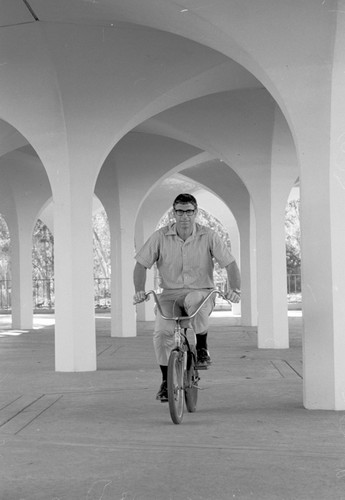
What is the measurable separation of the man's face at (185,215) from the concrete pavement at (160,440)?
5.90ft

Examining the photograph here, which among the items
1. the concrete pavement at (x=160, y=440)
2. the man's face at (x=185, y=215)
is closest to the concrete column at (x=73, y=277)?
the concrete pavement at (x=160, y=440)

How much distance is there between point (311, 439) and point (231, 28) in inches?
164

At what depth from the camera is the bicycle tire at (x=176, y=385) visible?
638cm

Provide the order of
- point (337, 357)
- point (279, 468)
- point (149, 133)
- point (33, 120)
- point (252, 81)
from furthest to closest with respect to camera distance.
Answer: point (149, 133) → point (252, 81) → point (33, 120) → point (337, 357) → point (279, 468)

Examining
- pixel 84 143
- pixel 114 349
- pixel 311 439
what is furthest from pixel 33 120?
pixel 311 439

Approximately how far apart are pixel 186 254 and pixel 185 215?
1.26 ft

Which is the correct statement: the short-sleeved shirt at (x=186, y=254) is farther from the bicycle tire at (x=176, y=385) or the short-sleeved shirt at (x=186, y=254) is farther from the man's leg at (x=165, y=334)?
the bicycle tire at (x=176, y=385)

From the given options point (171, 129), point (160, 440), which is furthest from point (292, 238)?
point (160, 440)

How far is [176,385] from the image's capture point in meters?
6.57

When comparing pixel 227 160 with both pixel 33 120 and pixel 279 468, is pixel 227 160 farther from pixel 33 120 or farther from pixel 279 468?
pixel 279 468

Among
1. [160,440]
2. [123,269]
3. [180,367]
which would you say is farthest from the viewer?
[123,269]

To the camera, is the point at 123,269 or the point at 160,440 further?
the point at 123,269

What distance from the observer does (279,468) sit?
16.9 feet

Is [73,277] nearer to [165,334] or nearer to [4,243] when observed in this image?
[165,334]
